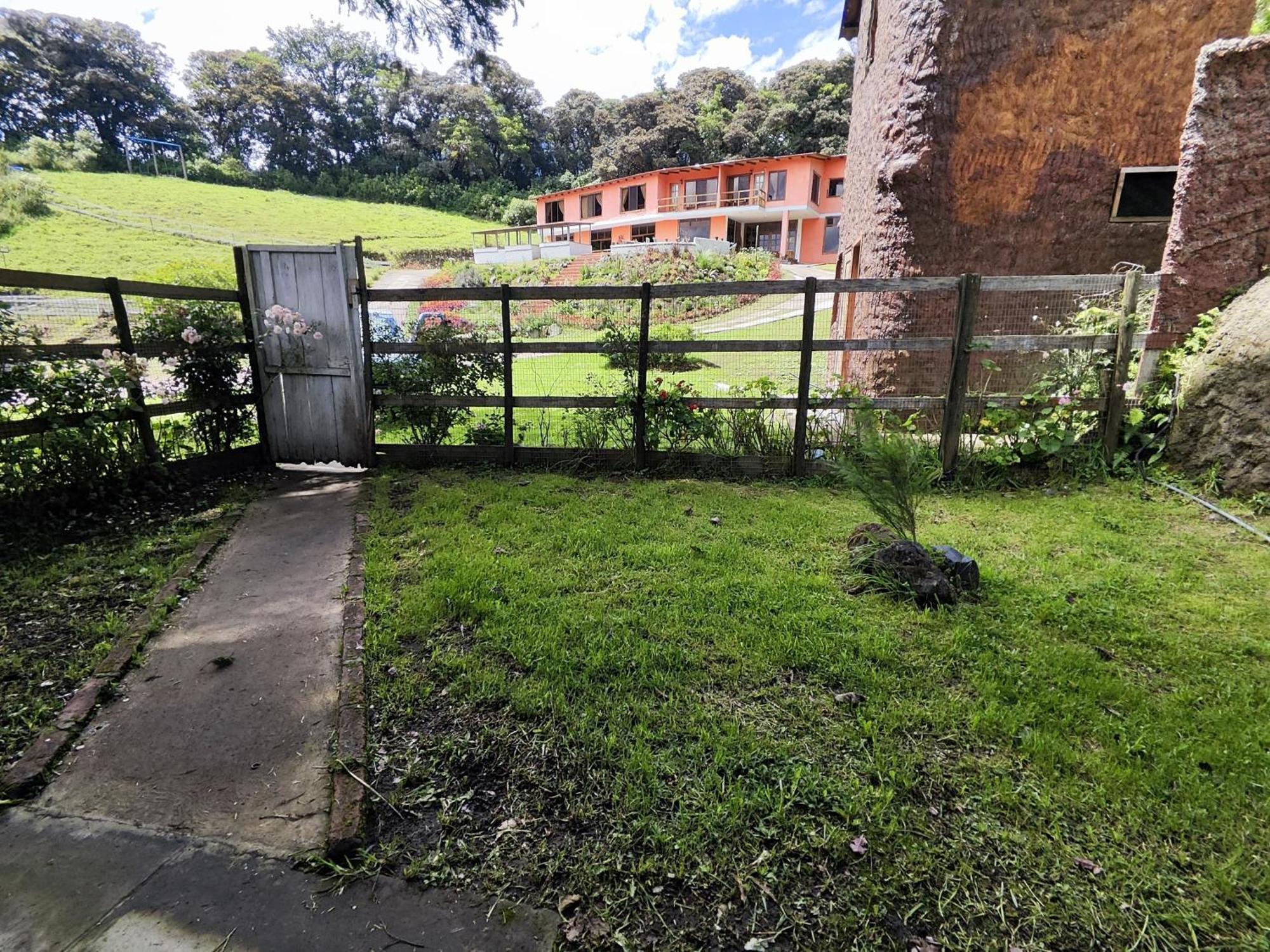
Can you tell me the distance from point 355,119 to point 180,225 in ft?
116

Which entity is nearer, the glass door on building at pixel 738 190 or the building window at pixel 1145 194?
the building window at pixel 1145 194

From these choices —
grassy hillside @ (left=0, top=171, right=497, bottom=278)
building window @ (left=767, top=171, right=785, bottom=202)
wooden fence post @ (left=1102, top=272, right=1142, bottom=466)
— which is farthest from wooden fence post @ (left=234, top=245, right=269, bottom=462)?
building window @ (left=767, top=171, right=785, bottom=202)

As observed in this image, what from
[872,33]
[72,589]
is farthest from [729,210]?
[72,589]

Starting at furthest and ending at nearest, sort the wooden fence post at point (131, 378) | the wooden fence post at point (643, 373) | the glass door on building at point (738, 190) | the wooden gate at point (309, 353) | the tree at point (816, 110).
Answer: the tree at point (816, 110)
the glass door on building at point (738, 190)
the wooden gate at point (309, 353)
the wooden fence post at point (643, 373)
the wooden fence post at point (131, 378)

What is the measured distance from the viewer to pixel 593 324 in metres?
6.20

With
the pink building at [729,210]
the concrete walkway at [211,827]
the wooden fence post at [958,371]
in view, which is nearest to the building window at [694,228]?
the pink building at [729,210]

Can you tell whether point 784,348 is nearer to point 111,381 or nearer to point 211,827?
point 211,827

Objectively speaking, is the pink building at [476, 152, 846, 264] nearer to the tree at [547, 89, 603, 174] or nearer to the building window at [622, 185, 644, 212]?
the building window at [622, 185, 644, 212]

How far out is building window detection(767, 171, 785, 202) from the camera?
104 ft

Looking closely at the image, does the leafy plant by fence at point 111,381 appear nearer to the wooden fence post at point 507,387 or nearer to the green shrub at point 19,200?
the wooden fence post at point 507,387

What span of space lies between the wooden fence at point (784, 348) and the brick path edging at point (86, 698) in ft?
9.32

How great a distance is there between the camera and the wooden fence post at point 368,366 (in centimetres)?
593

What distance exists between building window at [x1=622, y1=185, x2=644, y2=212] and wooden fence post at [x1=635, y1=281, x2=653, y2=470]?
3408 cm

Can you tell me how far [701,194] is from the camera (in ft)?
111
